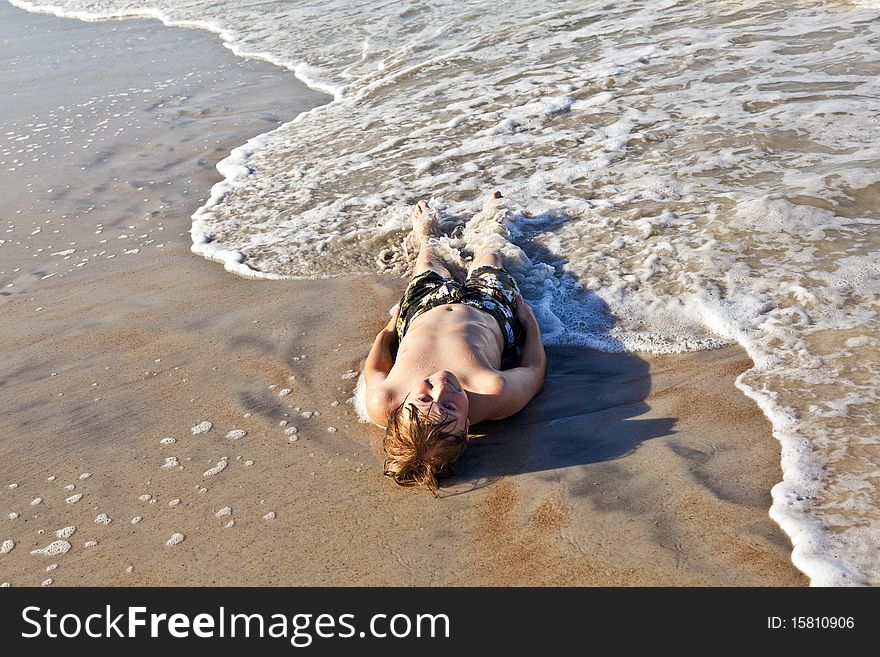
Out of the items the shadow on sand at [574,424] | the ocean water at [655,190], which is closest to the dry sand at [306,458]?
the shadow on sand at [574,424]

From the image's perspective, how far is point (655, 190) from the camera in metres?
6.62

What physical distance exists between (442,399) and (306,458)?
734mm

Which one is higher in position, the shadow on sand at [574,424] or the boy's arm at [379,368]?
the boy's arm at [379,368]

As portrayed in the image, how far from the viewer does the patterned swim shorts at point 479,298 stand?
16.6 feet

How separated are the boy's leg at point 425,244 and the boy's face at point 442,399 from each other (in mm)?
1549

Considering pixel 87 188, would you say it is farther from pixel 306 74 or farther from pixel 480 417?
pixel 480 417

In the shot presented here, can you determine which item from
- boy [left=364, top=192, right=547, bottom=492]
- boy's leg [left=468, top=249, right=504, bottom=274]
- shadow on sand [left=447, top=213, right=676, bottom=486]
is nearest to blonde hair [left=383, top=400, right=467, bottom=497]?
boy [left=364, top=192, right=547, bottom=492]

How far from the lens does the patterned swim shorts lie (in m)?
5.07

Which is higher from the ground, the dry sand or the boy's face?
the boy's face

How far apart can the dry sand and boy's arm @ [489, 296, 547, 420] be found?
0.24 feet

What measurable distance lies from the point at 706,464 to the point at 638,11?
963 centimetres

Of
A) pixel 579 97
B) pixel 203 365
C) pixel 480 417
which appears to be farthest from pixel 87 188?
pixel 480 417

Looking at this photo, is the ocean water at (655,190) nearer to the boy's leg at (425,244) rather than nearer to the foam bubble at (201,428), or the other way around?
the boy's leg at (425,244)

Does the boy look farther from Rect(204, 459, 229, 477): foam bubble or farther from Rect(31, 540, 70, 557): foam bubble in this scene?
Rect(31, 540, 70, 557): foam bubble
